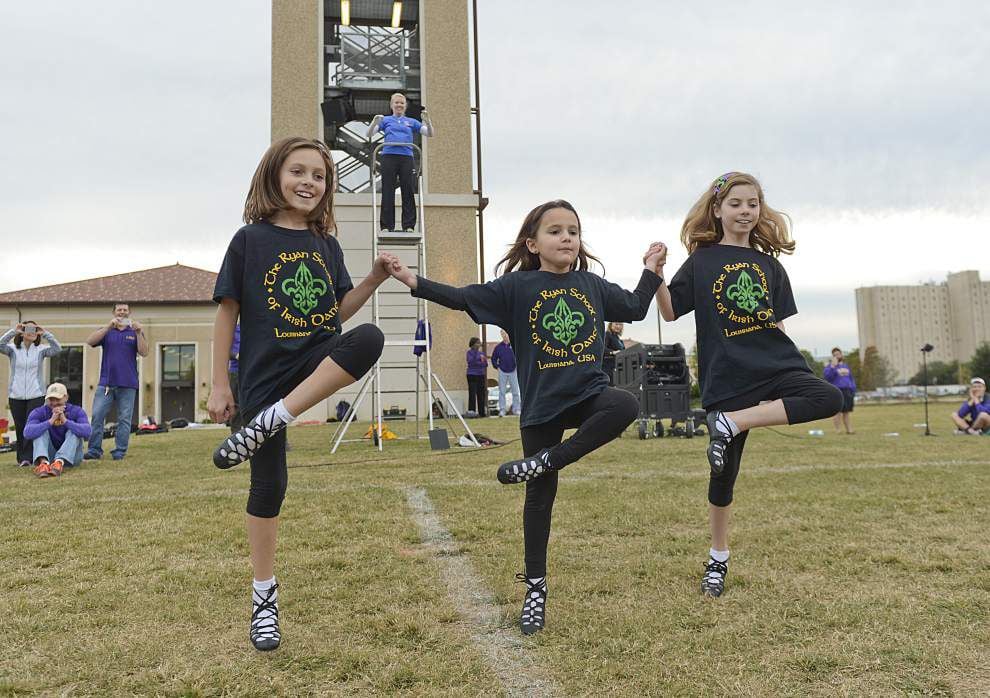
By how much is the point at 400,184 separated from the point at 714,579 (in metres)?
8.12

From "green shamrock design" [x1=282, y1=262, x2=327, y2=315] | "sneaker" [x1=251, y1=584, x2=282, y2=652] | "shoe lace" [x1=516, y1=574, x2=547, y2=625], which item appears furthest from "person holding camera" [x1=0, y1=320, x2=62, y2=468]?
"shoe lace" [x1=516, y1=574, x2=547, y2=625]

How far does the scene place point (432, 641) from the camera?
8.25ft

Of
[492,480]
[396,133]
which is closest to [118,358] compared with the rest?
[396,133]

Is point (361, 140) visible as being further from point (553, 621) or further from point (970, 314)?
point (970, 314)

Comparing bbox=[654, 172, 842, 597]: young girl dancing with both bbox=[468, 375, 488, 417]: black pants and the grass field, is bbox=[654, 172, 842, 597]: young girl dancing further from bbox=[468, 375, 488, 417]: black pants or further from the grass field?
bbox=[468, 375, 488, 417]: black pants

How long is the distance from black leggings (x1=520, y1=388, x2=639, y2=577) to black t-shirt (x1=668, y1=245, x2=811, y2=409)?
2.10ft

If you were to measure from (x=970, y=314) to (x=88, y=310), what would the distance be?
425 feet

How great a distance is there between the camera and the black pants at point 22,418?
8.73 metres

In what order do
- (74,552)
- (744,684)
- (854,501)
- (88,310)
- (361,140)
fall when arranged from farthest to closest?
(88,310) → (361,140) → (854,501) → (74,552) → (744,684)

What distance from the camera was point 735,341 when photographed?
329 cm

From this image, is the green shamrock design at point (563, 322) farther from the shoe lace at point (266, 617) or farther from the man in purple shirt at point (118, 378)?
the man in purple shirt at point (118, 378)

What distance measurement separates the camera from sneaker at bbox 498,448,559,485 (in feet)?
8.58

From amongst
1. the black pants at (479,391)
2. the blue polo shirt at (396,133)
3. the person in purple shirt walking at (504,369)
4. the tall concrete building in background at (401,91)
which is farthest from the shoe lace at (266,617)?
the tall concrete building in background at (401,91)

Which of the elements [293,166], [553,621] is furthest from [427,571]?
[293,166]
